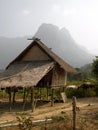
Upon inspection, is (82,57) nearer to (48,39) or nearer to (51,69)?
(48,39)

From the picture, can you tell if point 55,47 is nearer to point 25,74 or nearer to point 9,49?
point 9,49

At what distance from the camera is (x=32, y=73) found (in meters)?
23.2

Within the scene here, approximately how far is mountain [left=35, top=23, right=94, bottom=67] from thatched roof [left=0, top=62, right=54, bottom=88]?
131 m

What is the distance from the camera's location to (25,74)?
22969 millimetres

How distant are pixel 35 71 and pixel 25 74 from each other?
3.08ft

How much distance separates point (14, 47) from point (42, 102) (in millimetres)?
158522

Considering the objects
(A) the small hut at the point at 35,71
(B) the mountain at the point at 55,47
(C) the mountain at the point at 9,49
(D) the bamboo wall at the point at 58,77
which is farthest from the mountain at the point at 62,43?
(A) the small hut at the point at 35,71

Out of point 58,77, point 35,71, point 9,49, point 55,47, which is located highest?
point 9,49

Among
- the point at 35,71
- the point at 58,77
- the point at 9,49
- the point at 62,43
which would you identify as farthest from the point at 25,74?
the point at 9,49

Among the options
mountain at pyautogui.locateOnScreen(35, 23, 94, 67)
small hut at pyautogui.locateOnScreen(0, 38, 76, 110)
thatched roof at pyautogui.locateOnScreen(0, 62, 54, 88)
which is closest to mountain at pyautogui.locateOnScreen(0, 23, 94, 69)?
mountain at pyautogui.locateOnScreen(35, 23, 94, 67)

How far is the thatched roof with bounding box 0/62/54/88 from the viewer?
21372 mm

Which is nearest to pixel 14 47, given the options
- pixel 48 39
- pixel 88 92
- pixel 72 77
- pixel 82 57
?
pixel 48 39

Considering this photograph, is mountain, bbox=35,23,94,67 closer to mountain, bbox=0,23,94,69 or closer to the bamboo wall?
mountain, bbox=0,23,94,69

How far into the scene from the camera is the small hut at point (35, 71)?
21641mm
